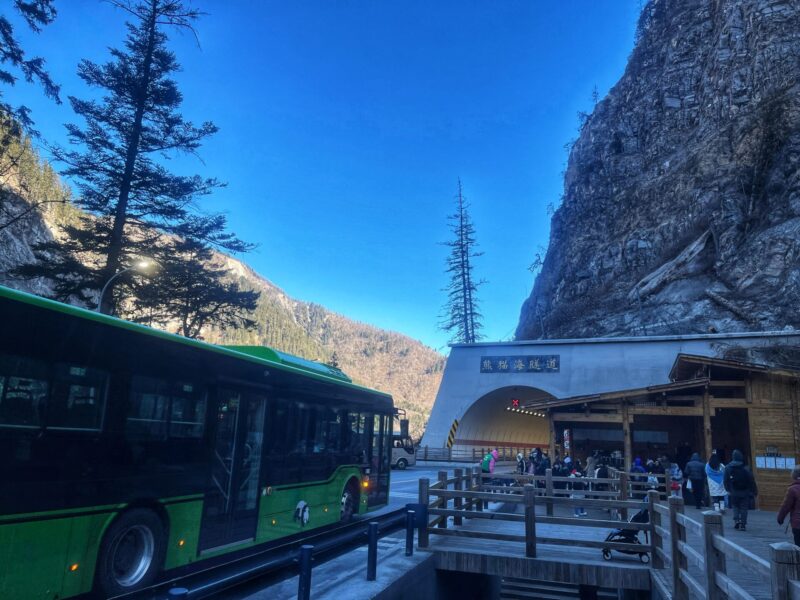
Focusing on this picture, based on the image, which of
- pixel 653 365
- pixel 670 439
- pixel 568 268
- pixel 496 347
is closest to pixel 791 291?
pixel 653 365

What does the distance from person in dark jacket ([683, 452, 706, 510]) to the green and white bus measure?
38.8 ft

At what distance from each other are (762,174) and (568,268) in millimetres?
17277

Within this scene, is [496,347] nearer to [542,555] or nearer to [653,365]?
[653,365]

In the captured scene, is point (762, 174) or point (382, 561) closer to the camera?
point (382, 561)

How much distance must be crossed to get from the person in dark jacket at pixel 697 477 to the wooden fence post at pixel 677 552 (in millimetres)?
10425

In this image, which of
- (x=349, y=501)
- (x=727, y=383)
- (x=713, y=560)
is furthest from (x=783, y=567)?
(x=727, y=383)

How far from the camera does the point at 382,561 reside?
28.4 feet

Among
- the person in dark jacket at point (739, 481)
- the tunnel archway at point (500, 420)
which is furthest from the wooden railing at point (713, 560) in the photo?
the tunnel archway at point (500, 420)

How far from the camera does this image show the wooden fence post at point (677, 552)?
6.60 meters

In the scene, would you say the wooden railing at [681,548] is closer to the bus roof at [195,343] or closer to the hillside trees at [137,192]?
the bus roof at [195,343]

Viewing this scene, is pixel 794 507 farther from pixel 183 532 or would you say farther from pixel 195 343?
pixel 195 343

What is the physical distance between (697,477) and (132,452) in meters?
15.8

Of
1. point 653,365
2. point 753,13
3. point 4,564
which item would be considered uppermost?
point 753,13

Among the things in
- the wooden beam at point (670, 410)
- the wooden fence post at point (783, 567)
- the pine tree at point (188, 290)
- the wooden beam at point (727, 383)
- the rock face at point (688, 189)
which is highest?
the rock face at point (688, 189)
